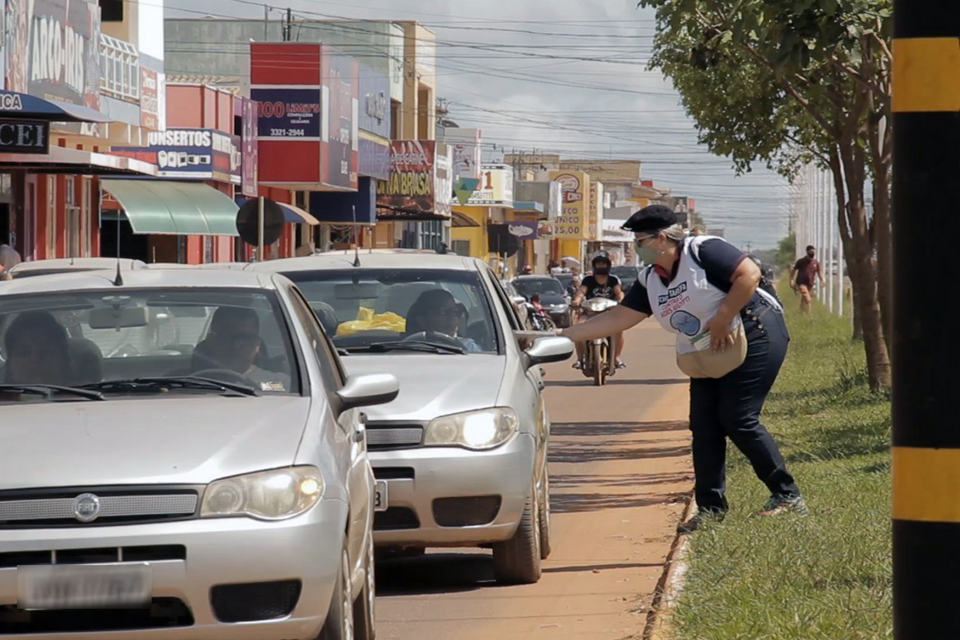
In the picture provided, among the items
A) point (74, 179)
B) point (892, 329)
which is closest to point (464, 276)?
point (892, 329)

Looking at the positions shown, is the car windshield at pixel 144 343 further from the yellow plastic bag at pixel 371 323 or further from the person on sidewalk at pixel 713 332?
the person on sidewalk at pixel 713 332

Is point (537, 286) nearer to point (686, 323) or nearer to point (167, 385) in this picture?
point (686, 323)

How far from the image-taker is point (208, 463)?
206 inches

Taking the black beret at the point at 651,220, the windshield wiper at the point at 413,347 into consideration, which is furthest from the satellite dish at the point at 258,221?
the black beret at the point at 651,220

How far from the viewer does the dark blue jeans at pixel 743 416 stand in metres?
9.19

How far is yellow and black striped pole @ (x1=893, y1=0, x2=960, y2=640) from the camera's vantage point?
2.49 metres

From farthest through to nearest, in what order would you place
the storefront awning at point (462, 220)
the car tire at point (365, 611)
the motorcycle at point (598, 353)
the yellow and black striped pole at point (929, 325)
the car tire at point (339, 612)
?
the storefront awning at point (462, 220)
the motorcycle at point (598, 353)
the car tire at point (365, 611)
the car tire at point (339, 612)
the yellow and black striped pole at point (929, 325)

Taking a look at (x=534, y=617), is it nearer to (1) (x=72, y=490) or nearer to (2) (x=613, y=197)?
(1) (x=72, y=490)

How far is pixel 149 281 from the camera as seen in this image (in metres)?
6.72

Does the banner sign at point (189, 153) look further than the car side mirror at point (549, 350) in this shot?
Yes

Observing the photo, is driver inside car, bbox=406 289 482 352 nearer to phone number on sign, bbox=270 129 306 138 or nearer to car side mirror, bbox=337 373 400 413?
car side mirror, bbox=337 373 400 413

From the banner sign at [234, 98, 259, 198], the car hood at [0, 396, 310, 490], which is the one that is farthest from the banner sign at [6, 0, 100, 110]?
the car hood at [0, 396, 310, 490]

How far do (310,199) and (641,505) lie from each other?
39.2 metres

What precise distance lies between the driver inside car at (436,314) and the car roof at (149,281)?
94.8 inches
